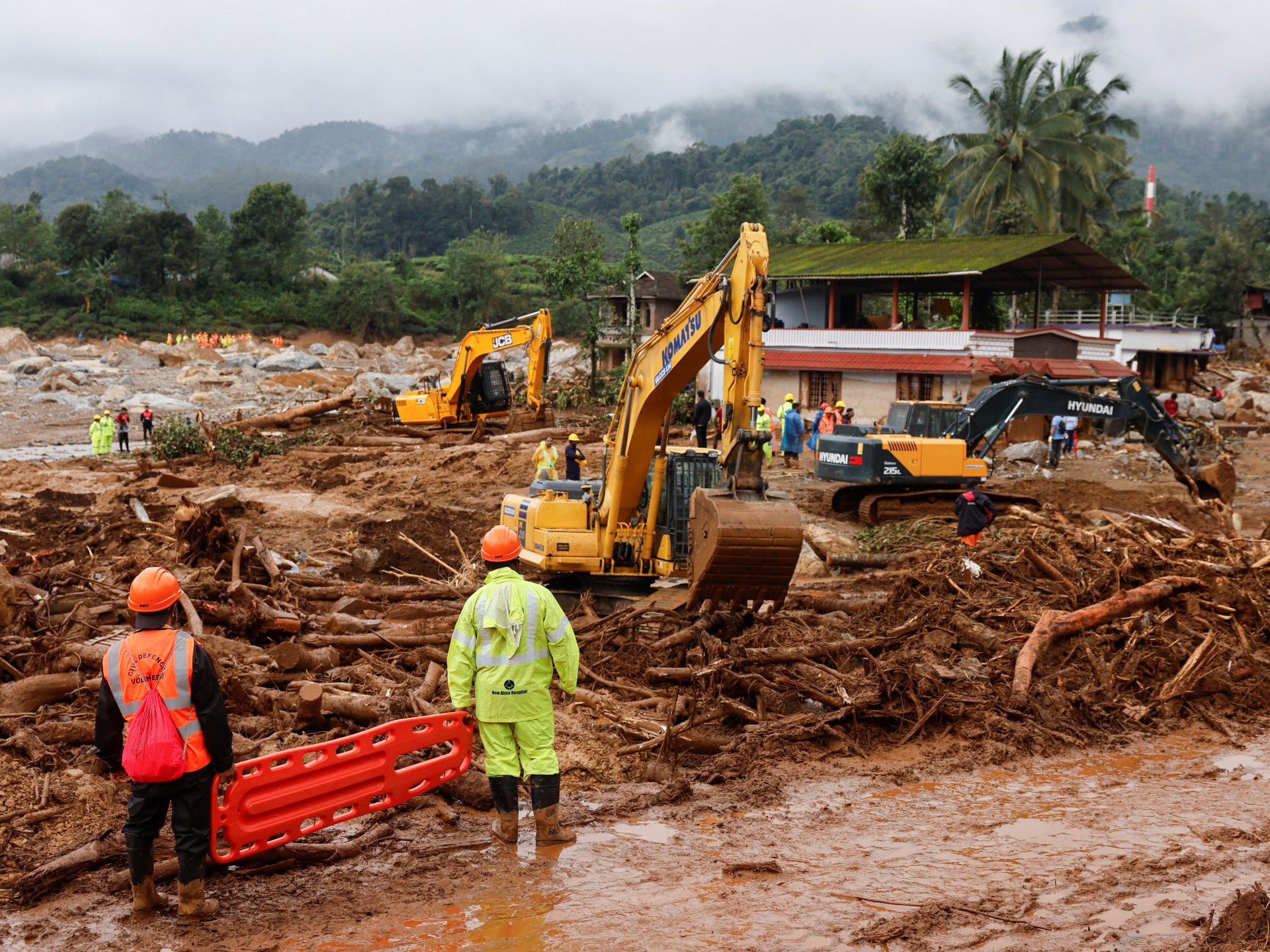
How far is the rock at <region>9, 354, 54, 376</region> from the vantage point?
141ft

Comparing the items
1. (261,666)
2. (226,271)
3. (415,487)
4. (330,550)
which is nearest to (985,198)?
(415,487)

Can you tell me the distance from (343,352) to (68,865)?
57.3 meters

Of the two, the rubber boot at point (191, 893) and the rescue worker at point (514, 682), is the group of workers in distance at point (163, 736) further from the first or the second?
the rescue worker at point (514, 682)

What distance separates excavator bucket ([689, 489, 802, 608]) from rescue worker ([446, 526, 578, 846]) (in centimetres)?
232

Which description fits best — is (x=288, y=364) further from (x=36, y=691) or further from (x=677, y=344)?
(x=36, y=691)

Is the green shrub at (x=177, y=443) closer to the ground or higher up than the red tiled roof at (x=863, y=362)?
closer to the ground

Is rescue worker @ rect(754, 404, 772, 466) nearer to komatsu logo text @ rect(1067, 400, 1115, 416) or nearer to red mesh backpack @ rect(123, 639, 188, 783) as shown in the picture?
komatsu logo text @ rect(1067, 400, 1115, 416)

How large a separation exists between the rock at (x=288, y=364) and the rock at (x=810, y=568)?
36.7m

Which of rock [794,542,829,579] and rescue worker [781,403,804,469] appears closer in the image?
rock [794,542,829,579]

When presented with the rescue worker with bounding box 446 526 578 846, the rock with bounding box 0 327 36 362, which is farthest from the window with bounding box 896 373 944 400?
the rock with bounding box 0 327 36 362

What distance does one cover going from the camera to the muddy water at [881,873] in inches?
165

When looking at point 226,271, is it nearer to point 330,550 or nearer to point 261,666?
point 330,550

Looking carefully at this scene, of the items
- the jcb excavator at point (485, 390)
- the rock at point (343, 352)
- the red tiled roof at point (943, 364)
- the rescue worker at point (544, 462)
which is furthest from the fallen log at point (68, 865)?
the rock at point (343, 352)

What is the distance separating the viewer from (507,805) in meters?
5.21
